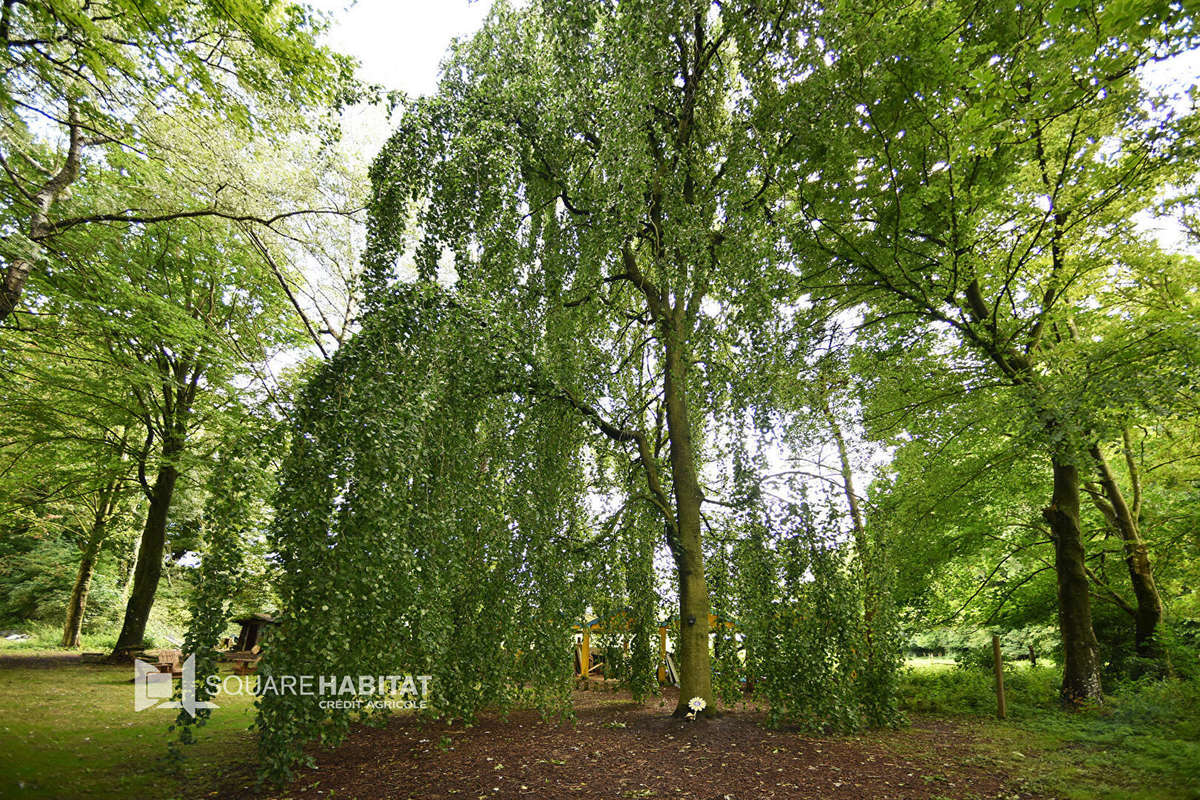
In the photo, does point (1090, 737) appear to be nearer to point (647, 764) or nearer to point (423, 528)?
point (647, 764)

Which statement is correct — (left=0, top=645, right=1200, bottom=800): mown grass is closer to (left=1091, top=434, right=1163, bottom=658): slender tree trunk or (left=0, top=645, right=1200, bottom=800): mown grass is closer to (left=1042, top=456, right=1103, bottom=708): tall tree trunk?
(left=1042, top=456, right=1103, bottom=708): tall tree trunk

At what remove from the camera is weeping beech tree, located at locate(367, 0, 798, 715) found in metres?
4.47

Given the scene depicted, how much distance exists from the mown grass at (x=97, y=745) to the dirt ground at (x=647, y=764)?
2.50 feet

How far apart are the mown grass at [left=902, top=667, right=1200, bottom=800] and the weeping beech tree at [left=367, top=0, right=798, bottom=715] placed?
2714 millimetres

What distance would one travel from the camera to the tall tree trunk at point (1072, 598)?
5973 mm

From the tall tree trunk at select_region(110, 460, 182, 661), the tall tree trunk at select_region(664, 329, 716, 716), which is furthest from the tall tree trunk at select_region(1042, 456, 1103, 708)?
the tall tree trunk at select_region(110, 460, 182, 661)

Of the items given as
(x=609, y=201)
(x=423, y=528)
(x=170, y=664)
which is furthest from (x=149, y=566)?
(x=609, y=201)

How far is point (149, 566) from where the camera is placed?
901cm

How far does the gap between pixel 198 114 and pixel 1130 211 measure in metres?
10.1

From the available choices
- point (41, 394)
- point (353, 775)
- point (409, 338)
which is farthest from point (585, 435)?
point (41, 394)

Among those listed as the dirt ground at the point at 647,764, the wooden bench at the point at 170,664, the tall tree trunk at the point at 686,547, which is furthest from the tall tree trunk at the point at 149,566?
the tall tree trunk at the point at 686,547

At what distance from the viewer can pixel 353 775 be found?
3.97 meters

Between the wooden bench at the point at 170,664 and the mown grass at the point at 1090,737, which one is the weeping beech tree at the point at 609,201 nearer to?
the mown grass at the point at 1090,737

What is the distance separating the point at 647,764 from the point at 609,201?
4.57 m
